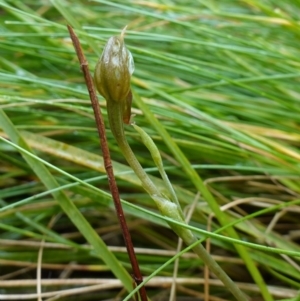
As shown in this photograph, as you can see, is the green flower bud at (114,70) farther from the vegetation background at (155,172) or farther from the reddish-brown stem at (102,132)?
the vegetation background at (155,172)

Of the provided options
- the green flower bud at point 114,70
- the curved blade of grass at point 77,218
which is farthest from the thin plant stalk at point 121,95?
the curved blade of grass at point 77,218

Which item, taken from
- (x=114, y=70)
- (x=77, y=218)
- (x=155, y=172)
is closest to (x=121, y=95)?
(x=114, y=70)

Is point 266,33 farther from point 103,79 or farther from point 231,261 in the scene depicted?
point 103,79

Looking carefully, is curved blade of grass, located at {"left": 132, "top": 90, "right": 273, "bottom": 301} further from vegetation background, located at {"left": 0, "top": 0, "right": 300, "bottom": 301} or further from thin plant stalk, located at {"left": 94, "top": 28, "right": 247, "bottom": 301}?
thin plant stalk, located at {"left": 94, "top": 28, "right": 247, "bottom": 301}

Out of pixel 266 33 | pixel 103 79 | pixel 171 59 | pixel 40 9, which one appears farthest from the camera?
pixel 40 9

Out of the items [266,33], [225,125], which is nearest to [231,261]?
[225,125]

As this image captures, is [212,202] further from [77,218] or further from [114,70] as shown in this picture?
[114,70]

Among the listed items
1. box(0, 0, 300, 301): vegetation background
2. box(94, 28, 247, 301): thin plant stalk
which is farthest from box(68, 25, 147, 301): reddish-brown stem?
box(0, 0, 300, 301): vegetation background
